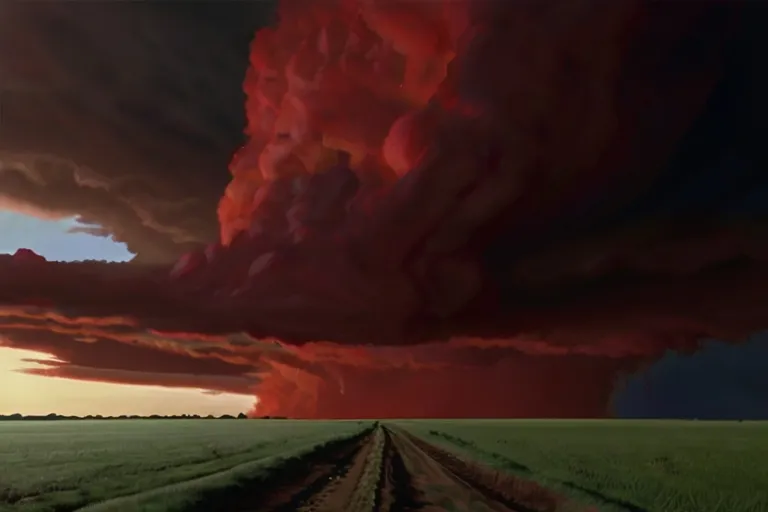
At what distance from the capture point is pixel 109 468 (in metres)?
35.8

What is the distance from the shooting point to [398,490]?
2314cm

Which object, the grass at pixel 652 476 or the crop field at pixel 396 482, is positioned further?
the crop field at pixel 396 482

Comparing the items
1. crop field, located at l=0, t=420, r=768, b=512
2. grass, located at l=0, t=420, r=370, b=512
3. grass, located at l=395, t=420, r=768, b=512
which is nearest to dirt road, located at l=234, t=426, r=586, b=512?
crop field, located at l=0, t=420, r=768, b=512

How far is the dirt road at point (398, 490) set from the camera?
20500 millimetres

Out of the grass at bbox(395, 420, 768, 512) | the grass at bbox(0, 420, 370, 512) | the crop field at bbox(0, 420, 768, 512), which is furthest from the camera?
the grass at bbox(0, 420, 370, 512)

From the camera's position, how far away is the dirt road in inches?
807

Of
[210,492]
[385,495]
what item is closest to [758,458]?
[385,495]

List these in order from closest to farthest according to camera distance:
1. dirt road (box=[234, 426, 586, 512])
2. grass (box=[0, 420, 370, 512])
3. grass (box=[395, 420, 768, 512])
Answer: dirt road (box=[234, 426, 586, 512])
grass (box=[395, 420, 768, 512])
grass (box=[0, 420, 370, 512])

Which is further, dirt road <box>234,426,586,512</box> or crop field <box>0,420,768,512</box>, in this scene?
crop field <box>0,420,768,512</box>

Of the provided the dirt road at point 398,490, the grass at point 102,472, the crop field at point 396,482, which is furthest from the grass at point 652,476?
the grass at point 102,472

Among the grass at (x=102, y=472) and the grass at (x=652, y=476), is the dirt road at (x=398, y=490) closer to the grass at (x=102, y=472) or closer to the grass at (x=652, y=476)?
the grass at (x=652, y=476)

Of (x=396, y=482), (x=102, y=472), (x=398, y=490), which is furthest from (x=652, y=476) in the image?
(x=102, y=472)

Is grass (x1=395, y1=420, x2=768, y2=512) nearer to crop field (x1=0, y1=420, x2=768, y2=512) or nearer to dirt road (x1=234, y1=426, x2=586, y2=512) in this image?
crop field (x1=0, y1=420, x2=768, y2=512)

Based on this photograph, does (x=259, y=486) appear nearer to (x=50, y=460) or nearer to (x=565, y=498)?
(x=565, y=498)
